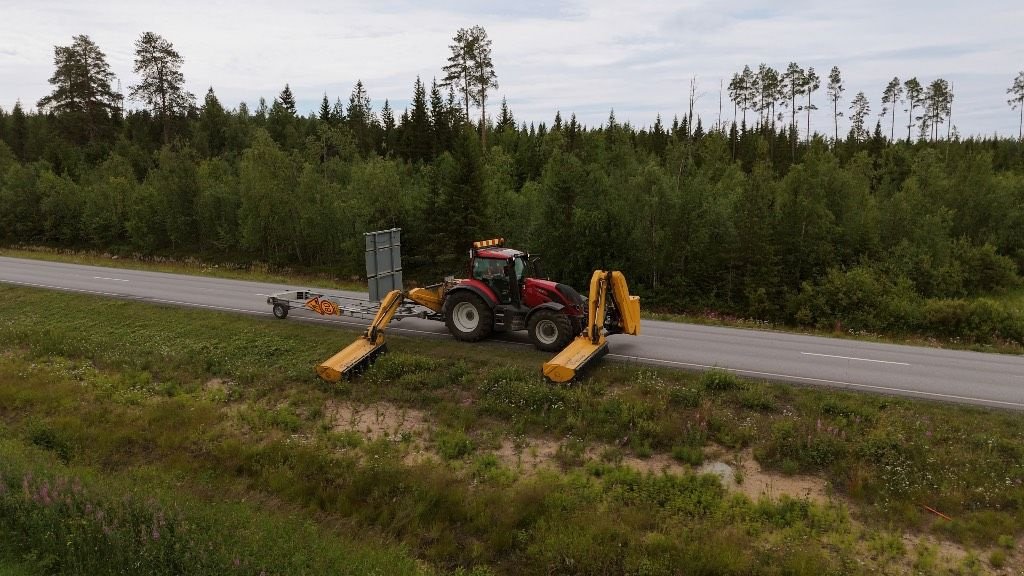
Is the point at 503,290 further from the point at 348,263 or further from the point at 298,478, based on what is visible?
the point at 348,263

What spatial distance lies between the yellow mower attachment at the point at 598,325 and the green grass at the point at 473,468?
0.40 metres

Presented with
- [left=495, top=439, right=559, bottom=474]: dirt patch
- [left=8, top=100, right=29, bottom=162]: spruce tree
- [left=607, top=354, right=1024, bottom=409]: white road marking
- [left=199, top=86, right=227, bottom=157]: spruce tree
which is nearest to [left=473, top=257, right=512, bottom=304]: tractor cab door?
[left=607, top=354, right=1024, bottom=409]: white road marking

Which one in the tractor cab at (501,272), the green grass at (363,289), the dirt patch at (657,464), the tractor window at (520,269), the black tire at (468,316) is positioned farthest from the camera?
the green grass at (363,289)

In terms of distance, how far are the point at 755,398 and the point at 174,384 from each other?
43.3ft

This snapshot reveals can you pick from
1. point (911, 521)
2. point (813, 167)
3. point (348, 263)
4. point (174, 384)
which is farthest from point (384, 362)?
point (813, 167)

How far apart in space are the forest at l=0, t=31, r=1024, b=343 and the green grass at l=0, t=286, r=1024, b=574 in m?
14.1

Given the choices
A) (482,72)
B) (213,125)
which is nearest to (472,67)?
(482,72)

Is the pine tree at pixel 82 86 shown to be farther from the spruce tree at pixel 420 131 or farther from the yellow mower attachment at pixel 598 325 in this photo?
the yellow mower attachment at pixel 598 325

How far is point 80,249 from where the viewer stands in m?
46.9

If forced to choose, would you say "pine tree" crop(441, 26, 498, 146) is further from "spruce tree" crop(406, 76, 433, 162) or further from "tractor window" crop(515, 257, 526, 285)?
"tractor window" crop(515, 257, 526, 285)

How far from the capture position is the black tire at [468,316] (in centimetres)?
1619

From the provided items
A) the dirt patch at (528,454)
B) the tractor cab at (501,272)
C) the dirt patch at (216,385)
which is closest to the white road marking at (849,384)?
the tractor cab at (501,272)

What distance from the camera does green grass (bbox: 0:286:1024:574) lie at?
29.0 feet

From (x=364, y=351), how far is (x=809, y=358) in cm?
1093
